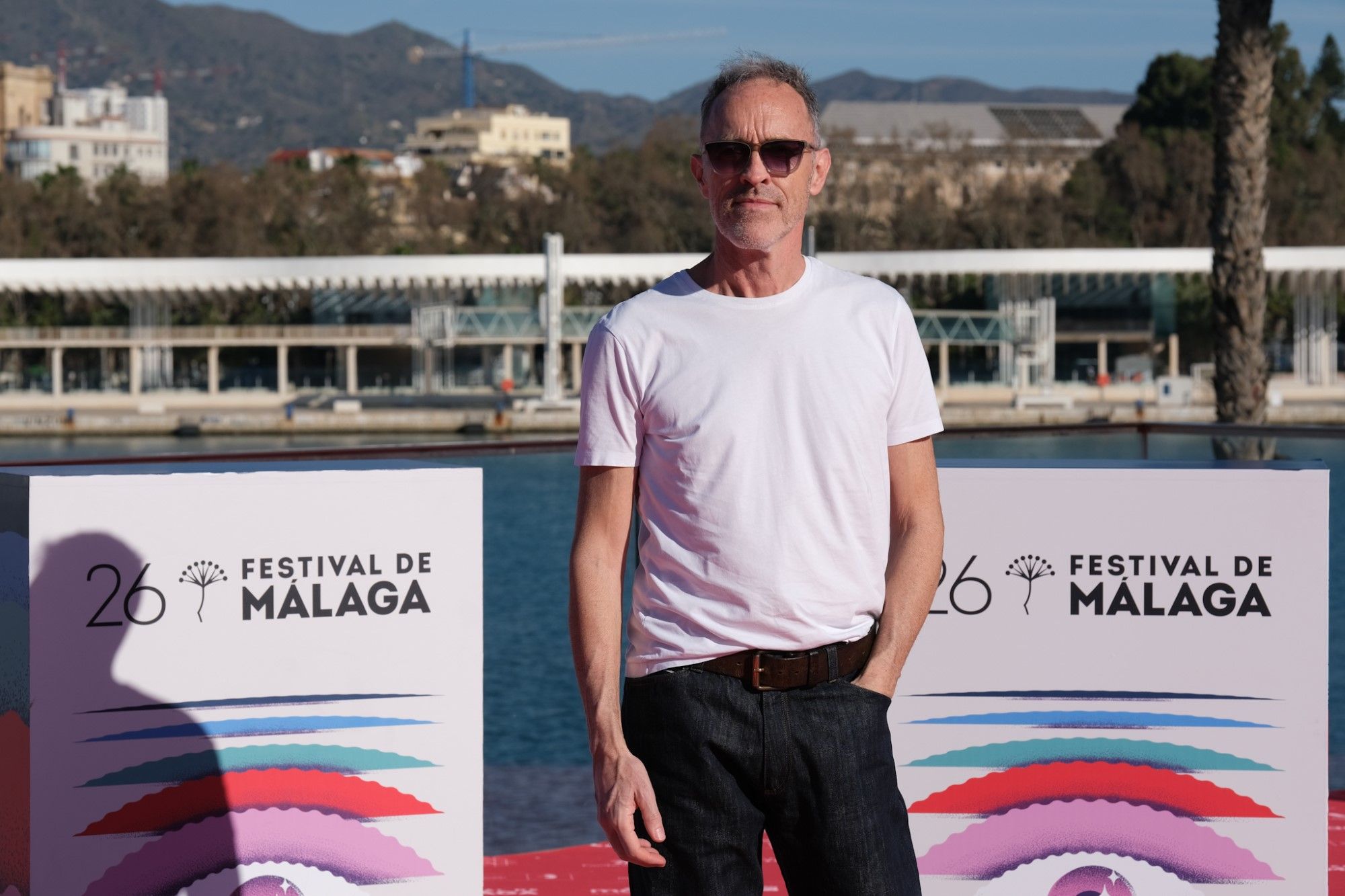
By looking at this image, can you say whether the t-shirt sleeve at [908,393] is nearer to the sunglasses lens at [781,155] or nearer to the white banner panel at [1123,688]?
the sunglasses lens at [781,155]

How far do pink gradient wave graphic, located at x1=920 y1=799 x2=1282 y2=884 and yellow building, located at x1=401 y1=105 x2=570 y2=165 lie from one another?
16326 cm

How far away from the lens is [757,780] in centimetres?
239

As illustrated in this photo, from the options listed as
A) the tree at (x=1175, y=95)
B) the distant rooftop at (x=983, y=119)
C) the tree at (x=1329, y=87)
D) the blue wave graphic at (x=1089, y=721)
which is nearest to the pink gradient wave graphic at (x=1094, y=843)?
the blue wave graphic at (x=1089, y=721)

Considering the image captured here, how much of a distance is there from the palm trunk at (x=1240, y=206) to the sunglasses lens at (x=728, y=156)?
8.03 meters

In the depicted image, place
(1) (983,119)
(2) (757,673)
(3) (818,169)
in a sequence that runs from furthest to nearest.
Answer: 1. (1) (983,119)
2. (3) (818,169)
3. (2) (757,673)

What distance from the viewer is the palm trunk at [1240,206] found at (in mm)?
10164

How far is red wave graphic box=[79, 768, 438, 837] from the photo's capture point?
3381mm

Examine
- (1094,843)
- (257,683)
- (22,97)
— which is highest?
(22,97)

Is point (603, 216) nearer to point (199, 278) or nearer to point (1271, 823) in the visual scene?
point (199, 278)

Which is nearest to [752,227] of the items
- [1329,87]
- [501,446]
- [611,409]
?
[611,409]

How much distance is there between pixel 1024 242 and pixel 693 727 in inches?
2443

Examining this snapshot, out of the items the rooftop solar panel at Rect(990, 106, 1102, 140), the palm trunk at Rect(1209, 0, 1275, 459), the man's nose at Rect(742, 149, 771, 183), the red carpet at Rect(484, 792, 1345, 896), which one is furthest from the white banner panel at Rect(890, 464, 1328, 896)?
the rooftop solar panel at Rect(990, 106, 1102, 140)

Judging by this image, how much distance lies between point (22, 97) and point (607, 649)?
194 m

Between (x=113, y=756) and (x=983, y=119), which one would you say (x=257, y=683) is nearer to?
(x=113, y=756)
